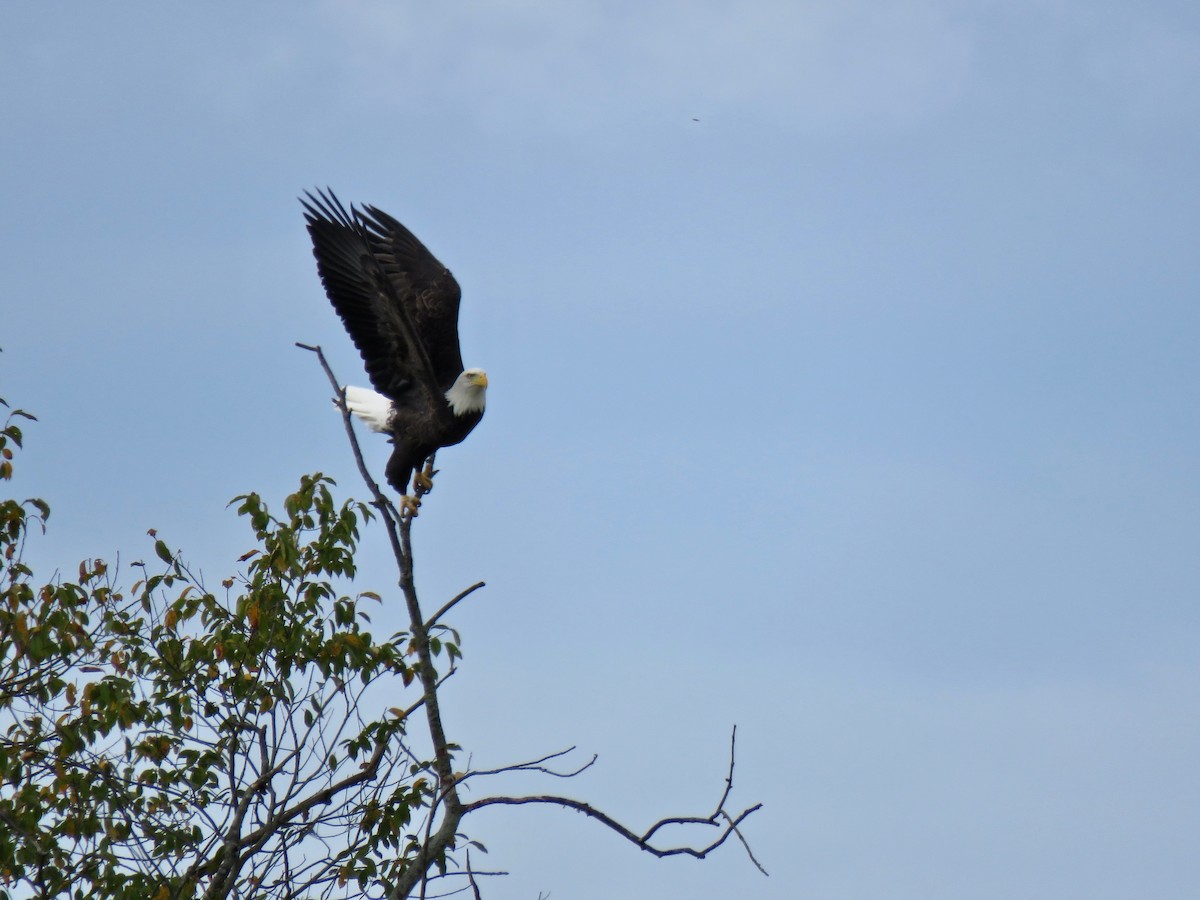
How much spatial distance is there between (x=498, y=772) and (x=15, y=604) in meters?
2.01

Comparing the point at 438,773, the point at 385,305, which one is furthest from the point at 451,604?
the point at 385,305

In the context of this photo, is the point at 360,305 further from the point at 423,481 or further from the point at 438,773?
the point at 438,773

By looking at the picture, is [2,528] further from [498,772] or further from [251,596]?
[498,772]

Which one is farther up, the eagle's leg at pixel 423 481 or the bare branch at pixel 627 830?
the eagle's leg at pixel 423 481

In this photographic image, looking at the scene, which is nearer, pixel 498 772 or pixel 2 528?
pixel 498 772

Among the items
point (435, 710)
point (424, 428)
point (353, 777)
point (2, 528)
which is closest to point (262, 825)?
point (353, 777)

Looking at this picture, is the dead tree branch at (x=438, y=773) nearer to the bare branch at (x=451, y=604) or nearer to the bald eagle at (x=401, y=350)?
the bare branch at (x=451, y=604)

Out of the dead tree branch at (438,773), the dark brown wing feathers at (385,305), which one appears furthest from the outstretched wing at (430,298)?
the dead tree branch at (438,773)

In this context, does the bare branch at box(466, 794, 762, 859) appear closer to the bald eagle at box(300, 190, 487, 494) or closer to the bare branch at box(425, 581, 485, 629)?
the bare branch at box(425, 581, 485, 629)

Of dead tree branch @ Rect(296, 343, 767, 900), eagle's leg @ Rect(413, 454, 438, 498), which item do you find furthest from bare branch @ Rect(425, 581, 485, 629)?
eagle's leg @ Rect(413, 454, 438, 498)

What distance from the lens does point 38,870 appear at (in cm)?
456

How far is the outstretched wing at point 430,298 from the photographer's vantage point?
26.6 ft

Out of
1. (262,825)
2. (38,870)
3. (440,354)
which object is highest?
(440,354)

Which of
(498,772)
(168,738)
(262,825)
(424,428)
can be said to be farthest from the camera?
(424,428)
